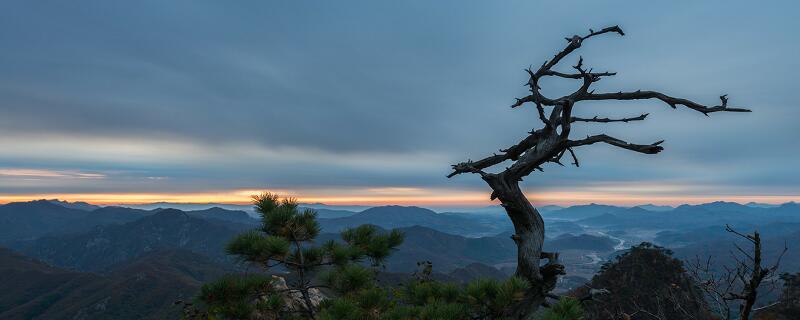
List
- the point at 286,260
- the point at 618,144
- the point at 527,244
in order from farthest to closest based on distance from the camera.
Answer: the point at 286,260 → the point at 527,244 → the point at 618,144

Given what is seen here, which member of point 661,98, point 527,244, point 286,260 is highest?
point 661,98

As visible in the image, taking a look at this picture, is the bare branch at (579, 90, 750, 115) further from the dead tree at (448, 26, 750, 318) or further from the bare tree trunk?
the bare tree trunk

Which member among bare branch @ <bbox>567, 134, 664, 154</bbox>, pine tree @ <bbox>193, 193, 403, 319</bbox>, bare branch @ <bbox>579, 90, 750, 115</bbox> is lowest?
pine tree @ <bbox>193, 193, 403, 319</bbox>

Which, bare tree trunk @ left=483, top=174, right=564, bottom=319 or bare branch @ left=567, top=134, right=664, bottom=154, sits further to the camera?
bare tree trunk @ left=483, top=174, right=564, bottom=319

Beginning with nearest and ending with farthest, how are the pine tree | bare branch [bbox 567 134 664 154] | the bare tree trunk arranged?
bare branch [bbox 567 134 664 154] → the bare tree trunk → the pine tree

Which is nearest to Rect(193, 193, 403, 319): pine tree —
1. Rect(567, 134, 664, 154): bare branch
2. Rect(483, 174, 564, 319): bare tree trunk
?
Rect(483, 174, 564, 319): bare tree trunk

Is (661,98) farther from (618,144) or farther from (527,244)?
(527,244)

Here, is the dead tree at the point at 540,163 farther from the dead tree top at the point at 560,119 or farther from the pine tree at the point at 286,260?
the pine tree at the point at 286,260

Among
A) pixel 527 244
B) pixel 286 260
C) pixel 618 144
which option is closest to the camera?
pixel 618 144

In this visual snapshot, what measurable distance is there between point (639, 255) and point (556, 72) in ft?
281

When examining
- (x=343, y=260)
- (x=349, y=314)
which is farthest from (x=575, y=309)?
(x=343, y=260)

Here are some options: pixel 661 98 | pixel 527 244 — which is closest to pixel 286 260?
pixel 527 244

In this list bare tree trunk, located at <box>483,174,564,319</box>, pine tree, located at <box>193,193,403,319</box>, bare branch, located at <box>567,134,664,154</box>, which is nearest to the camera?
bare branch, located at <box>567,134,664,154</box>

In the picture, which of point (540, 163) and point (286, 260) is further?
point (286, 260)
